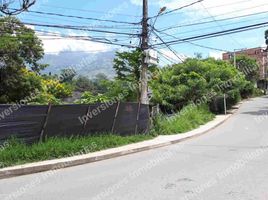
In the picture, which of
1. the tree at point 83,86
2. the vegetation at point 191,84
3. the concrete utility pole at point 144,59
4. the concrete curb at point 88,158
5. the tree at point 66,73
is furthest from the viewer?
the tree at point 83,86

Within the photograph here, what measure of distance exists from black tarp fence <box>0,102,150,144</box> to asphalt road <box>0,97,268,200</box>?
2037 mm

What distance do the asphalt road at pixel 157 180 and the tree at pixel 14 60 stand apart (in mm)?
24443

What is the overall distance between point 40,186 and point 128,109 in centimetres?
1037

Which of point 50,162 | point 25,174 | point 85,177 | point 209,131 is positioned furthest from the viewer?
point 209,131

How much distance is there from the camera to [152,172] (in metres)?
11.5

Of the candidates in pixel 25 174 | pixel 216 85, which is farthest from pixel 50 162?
pixel 216 85

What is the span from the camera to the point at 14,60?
38344mm

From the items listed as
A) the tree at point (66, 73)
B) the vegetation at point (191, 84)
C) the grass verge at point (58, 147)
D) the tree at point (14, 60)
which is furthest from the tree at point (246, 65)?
the grass verge at point (58, 147)

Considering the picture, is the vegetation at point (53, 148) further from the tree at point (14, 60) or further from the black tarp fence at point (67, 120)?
the tree at point (14, 60)

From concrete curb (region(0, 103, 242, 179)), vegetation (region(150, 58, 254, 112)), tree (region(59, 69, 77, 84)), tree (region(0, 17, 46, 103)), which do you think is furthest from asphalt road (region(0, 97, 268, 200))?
tree (region(59, 69, 77, 84))

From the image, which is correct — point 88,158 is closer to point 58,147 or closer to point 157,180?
point 58,147

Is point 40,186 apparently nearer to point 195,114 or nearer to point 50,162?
point 50,162

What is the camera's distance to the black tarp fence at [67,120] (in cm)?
1330

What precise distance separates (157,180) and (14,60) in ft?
99.7
